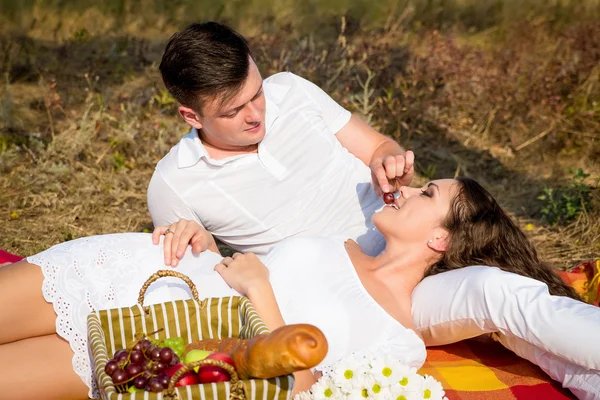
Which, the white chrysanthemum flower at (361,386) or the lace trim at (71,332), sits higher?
the white chrysanthemum flower at (361,386)

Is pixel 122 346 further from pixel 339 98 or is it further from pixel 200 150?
pixel 339 98

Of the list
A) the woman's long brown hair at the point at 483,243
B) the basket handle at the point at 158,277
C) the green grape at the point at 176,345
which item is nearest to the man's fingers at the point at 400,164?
the woman's long brown hair at the point at 483,243

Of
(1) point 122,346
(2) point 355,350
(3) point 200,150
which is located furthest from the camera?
(3) point 200,150

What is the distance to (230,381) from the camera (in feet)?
7.75

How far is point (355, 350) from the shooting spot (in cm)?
323

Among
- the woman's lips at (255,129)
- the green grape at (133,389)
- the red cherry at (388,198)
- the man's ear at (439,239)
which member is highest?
the woman's lips at (255,129)

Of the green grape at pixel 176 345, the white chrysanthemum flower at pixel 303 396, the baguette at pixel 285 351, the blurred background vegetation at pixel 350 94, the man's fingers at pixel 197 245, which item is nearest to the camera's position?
the baguette at pixel 285 351

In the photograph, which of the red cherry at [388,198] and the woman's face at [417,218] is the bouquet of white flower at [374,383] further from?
the red cherry at [388,198]

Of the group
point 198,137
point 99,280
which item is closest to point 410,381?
point 99,280

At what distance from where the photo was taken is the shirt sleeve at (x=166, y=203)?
3.90m

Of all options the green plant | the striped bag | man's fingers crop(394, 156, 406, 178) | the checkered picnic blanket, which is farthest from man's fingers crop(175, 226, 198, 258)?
the green plant

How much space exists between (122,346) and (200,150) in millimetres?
1265

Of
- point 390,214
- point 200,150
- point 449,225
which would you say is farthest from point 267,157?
point 449,225

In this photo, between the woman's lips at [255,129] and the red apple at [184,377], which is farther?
the woman's lips at [255,129]
